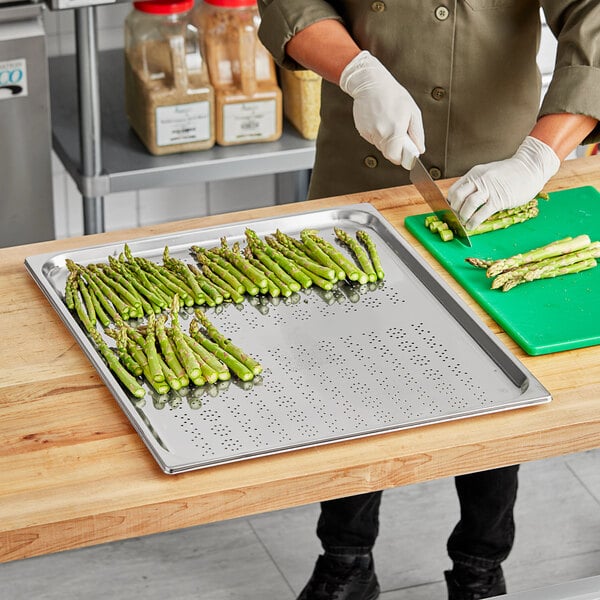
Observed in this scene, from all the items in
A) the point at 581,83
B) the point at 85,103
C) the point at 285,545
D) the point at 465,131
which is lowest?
the point at 285,545

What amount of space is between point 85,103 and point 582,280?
1758 mm

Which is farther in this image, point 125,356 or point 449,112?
point 449,112

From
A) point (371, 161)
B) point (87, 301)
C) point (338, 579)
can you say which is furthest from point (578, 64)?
point (338, 579)

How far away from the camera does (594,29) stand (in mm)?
2328

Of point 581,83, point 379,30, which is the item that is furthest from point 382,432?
point 379,30

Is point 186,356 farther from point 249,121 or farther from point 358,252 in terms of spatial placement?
point 249,121

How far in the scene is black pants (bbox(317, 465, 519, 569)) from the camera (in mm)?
2627

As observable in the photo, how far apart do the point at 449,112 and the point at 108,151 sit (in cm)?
136

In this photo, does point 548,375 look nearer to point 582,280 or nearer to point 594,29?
point 582,280

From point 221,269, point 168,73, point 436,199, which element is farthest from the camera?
point 168,73

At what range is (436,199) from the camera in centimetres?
228

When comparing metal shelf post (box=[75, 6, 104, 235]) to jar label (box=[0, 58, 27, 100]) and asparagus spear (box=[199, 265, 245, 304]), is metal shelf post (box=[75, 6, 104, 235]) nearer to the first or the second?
jar label (box=[0, 58, 27, 100])

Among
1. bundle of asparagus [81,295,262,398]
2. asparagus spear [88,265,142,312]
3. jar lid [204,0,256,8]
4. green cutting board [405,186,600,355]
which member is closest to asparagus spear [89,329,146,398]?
bundle of asparagus [81,295,262,398]

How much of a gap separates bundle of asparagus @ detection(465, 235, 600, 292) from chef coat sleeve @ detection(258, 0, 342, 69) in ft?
2.33
